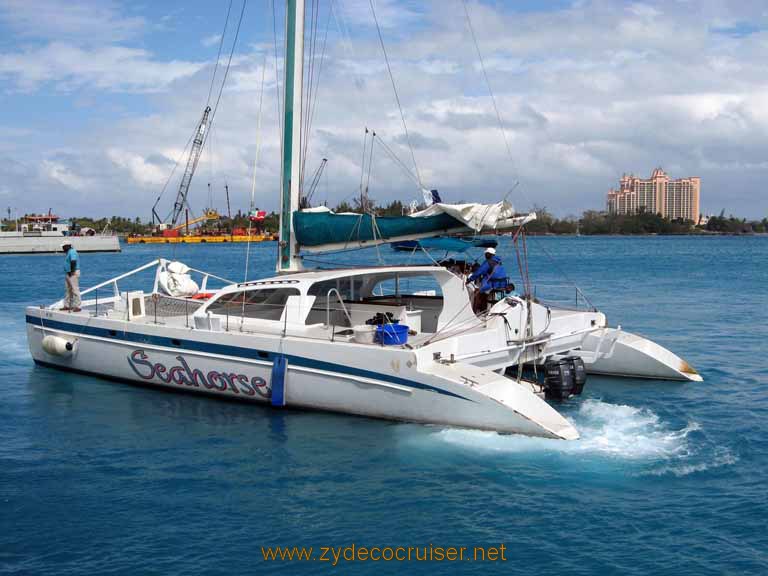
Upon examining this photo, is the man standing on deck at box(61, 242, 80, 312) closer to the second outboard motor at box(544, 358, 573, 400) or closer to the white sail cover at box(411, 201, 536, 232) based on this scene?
the white sail cover at box(411, 201, 536, 232)

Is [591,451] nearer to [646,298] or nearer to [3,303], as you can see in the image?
[646,298]

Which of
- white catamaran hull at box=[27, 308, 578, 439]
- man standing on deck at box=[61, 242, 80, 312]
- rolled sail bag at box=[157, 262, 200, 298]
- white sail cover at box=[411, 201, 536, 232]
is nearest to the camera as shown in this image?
white catamaran hull at box=[27, 308, 578, 439]

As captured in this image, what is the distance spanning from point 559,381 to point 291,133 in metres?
6.10

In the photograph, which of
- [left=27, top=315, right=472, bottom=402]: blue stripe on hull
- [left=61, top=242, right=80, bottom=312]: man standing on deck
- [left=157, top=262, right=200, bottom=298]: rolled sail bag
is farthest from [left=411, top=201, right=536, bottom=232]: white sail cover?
[left=61, top=242, right=80, bottom=312]: man standing on deck

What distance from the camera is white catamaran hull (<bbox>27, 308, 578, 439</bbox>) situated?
9812mm

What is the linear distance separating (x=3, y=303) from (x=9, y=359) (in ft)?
42.1

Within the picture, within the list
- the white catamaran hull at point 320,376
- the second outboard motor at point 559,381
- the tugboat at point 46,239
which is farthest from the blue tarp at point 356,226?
the tugboat at point 46,239

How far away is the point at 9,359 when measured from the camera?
1648 centimetres

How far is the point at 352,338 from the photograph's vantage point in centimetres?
1133

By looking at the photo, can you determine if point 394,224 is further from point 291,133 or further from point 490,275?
point 291,133

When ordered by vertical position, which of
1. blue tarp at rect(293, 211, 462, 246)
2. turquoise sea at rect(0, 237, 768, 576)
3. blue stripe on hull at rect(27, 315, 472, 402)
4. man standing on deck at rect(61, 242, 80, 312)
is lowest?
turquoise sea at rect(0, 237, 768, 576)

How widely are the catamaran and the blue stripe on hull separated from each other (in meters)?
0.02

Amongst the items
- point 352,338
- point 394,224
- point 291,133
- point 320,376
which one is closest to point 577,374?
point 352,338

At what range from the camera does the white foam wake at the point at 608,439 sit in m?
9.48
